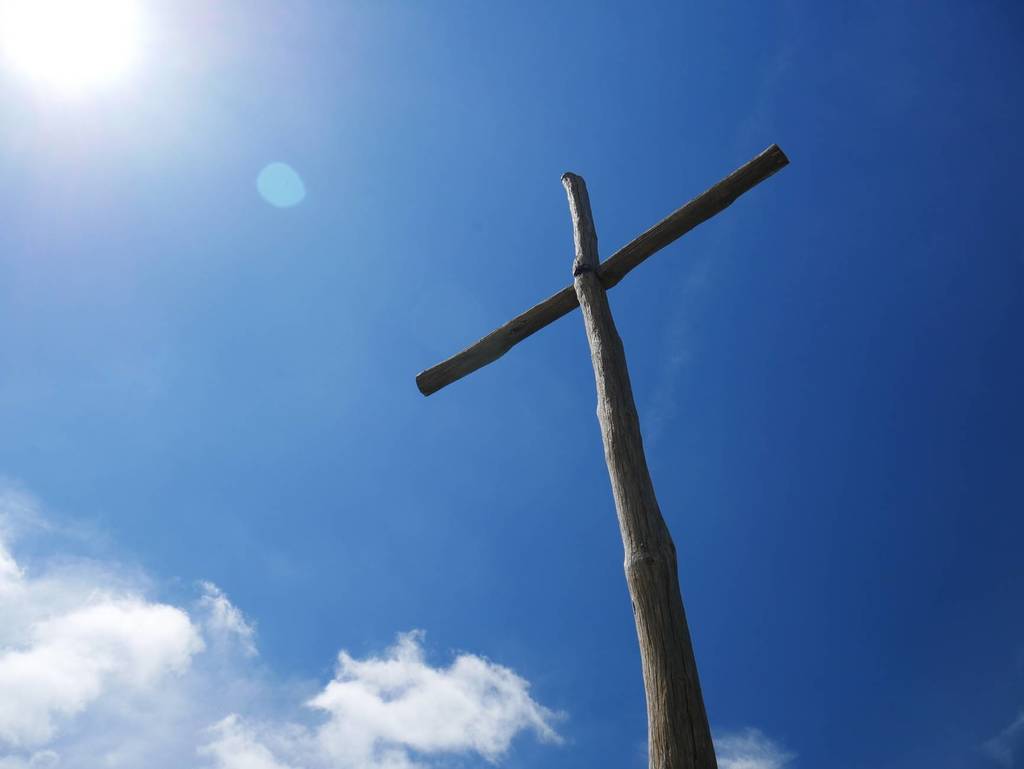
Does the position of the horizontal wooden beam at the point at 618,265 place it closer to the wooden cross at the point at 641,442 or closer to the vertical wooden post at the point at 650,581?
the wooden cross at the point at 641,442

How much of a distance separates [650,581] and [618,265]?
282 centimetres

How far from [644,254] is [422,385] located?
2167 millimetres

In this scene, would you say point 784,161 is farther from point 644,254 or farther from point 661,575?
point 661,575

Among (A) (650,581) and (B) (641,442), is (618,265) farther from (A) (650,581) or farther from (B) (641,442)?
(A) (650,581)

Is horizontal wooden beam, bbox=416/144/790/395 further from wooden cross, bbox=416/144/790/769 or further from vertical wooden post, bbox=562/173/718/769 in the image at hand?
vertical wooden post, bbox=562/173/718/769

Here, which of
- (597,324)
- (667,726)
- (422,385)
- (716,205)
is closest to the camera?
(667,726)

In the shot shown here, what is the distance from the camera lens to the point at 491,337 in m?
5.65

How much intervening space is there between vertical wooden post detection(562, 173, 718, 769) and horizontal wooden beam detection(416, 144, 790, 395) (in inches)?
23.0

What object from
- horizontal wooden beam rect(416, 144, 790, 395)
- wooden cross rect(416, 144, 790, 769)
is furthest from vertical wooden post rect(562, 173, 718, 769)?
horizontal wooden beam rect(416, 144, 790, 395)

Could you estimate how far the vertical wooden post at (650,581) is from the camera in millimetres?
3062

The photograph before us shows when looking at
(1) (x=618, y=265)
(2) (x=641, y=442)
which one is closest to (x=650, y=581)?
(2) (x=641, y=442)

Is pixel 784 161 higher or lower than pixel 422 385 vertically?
higher

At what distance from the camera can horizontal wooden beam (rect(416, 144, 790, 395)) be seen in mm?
5344

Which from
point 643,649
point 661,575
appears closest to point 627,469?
point 661,575
